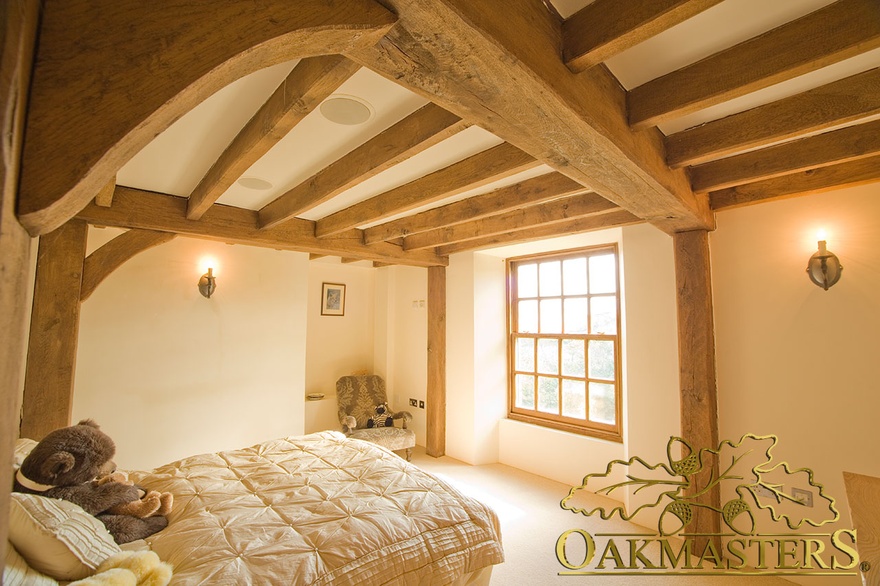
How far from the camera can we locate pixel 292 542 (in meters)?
1.64

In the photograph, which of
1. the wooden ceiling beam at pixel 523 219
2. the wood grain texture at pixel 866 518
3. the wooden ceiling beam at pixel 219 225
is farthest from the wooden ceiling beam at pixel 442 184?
the wood grain texture at pixel 866 518

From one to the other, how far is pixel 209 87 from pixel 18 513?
140cm

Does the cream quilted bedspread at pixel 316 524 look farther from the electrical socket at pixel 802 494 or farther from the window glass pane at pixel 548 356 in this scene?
the window glass pane at pixel 548 356

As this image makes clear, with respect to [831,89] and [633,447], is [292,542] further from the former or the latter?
[831,89]

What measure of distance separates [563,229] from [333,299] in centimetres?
320

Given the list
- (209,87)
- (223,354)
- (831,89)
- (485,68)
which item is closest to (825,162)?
(831,89)

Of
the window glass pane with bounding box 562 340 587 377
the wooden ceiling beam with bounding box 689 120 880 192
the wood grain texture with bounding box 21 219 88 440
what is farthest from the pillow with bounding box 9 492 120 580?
the window glass pane with bounding box 562 340 587 377

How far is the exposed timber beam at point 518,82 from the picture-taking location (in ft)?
2.89

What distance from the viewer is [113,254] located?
9.51 feet

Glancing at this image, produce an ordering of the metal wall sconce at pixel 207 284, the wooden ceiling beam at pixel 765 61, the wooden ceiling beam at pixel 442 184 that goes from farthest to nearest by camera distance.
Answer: the metal wall sconce at pixel 207 284
the wooden ceiling beam at pixel 442 184
the wooden ceiling beam at pixel 765 61

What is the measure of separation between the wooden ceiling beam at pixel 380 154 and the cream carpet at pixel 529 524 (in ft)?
5.93

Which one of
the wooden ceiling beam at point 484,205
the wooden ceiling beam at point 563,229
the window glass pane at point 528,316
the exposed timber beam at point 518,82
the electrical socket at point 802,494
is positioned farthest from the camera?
the window glass pane at point 528,316

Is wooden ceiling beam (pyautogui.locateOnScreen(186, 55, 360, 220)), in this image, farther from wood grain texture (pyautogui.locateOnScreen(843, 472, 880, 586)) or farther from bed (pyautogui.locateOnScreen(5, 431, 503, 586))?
wood grain texture (pyautogui.locateOnScreen(843, 472, 880, 586))

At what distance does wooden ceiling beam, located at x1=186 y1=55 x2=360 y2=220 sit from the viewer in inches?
46.5
